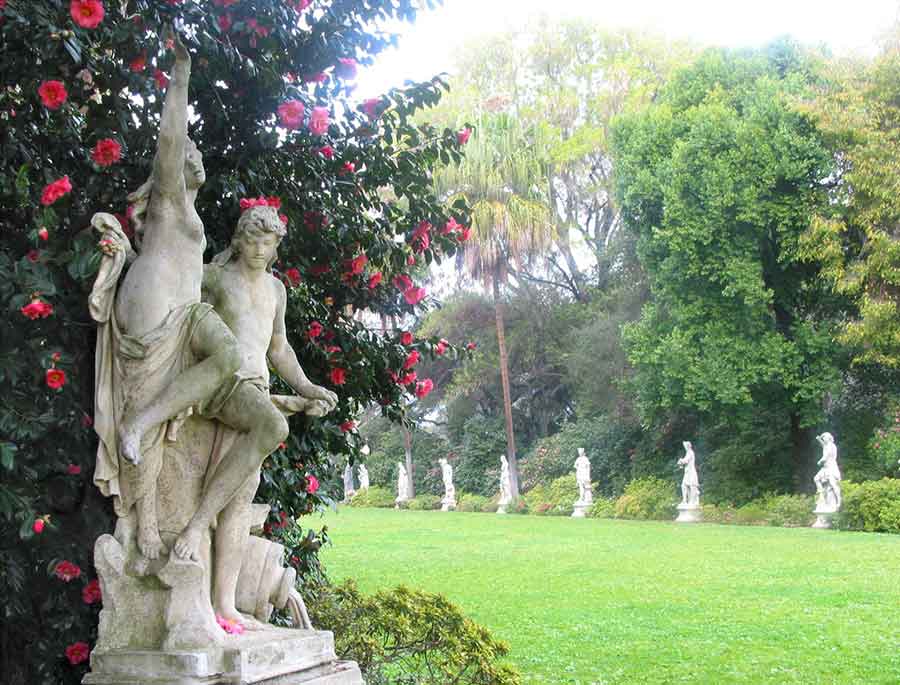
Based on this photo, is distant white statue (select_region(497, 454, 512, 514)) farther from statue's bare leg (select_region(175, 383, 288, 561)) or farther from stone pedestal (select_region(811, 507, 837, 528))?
statue's bare leg (select_region(175, 383, 288, 561))

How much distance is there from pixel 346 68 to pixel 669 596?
7633 millimetres

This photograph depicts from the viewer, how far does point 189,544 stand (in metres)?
3.66

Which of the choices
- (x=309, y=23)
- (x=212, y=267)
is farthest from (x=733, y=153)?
(x=212, y=267)

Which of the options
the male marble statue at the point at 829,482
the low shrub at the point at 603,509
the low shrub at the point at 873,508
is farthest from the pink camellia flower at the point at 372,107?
the low shrub at the point at 603,509

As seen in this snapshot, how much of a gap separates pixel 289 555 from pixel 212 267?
8.79ft

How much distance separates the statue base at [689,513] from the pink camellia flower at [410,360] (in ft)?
64.8

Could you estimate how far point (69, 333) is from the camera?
13.5 ft

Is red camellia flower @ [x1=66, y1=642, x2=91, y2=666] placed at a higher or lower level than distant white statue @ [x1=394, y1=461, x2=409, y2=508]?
lower

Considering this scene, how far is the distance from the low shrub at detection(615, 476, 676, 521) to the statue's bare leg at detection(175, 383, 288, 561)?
912 inches

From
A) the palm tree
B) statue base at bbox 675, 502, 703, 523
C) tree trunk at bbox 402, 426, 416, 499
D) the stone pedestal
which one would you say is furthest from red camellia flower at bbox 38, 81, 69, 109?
tree trunk at bbox 402, 426, 416, 499

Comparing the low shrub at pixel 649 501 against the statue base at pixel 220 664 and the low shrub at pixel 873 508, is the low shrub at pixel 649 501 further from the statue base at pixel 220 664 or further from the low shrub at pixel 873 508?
the statue base at pixel 220 664

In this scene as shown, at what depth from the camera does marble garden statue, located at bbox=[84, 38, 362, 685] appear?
358cm

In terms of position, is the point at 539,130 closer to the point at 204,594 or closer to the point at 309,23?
the point at 309,23

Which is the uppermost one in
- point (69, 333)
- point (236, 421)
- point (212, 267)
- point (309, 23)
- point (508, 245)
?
point (508, 245)
